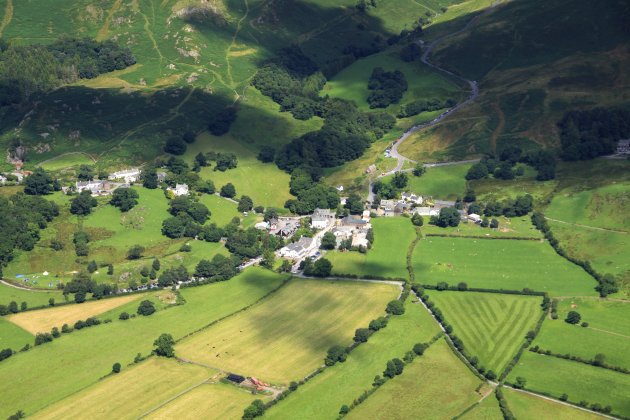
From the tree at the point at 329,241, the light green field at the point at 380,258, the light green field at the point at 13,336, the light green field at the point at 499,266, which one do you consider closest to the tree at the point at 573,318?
the light green field at the point at 499,266

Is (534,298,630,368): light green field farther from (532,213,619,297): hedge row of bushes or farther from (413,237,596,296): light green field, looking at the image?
(413,237,596,296): light green field

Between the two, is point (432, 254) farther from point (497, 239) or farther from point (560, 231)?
point (560, 231)

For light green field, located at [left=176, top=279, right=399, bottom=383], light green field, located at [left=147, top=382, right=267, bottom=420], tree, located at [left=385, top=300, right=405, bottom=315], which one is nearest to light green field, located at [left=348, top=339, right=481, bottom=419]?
light green field, located at [left=176, top=279, right=399, bottom=383]

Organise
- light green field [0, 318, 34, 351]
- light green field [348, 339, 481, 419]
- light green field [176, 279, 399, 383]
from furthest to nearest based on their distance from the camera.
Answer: light green field [0, 318, 34, 351] → light green field [176, 279, 399, 383] → light green field [348, 339, 481, 419]

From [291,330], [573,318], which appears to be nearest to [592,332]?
[573,318]

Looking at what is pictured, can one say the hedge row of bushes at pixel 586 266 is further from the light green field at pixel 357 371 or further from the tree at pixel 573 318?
the light green field at pixel 357 371

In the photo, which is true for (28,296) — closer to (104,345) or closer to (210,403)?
(104,345)

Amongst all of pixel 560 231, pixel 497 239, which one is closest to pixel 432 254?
pixel 497 239
